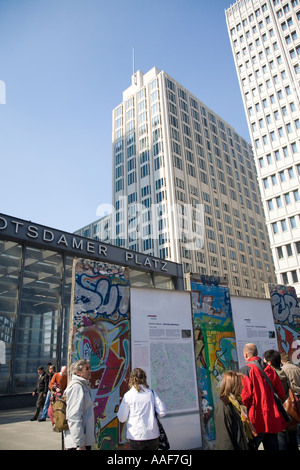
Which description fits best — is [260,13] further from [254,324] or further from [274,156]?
[254,324]

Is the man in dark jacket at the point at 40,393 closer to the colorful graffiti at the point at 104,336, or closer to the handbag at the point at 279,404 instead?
the colorful graffiti at the point at 104,336

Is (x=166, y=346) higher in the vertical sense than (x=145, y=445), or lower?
A: higher

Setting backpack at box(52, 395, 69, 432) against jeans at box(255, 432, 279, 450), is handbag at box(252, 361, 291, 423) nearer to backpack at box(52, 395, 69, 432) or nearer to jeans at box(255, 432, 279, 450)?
A: jeans at box(255, 432, 279, 450)

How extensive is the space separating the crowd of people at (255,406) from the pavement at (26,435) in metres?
4.31

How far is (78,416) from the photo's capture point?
13.6 feet

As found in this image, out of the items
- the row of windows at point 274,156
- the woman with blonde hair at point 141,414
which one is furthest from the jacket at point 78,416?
the row of windows at point 274,156

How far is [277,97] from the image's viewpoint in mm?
44406

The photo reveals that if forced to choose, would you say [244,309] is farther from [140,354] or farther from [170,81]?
[170,81]

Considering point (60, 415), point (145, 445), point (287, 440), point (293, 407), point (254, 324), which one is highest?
point (254, 324)

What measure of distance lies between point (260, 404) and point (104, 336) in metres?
3.00

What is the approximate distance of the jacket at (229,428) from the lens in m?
3.88

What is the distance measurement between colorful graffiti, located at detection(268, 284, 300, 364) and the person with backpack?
6384 millimetres

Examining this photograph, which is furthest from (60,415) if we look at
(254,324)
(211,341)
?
(254,324)

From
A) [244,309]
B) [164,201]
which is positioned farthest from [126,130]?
[244,309]
